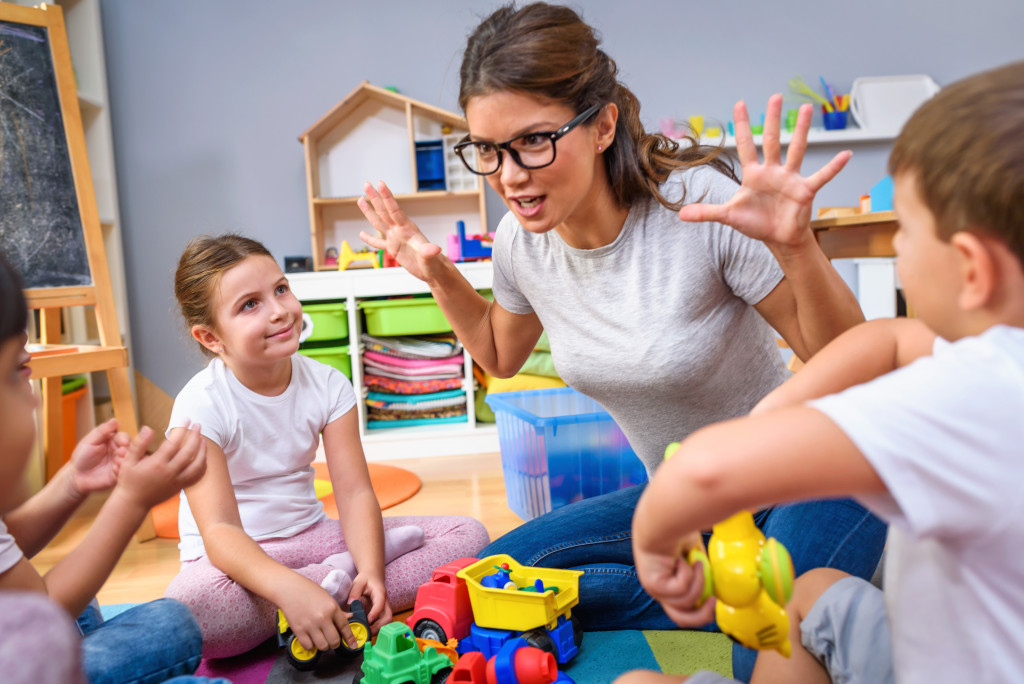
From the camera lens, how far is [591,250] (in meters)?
1.10

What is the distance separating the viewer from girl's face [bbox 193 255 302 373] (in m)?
1.26

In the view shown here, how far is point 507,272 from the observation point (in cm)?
124

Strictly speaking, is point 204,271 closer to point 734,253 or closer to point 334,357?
point 734,253

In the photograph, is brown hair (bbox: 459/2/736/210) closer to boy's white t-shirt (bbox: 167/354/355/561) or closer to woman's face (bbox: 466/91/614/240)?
woman's face (bbox: 466/91/614/240)

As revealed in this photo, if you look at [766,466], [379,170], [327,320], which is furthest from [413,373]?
[766,466]

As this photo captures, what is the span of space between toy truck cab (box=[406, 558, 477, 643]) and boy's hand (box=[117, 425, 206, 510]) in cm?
43

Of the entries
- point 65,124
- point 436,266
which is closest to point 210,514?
point 436,266

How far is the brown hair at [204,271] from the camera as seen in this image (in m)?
1.29

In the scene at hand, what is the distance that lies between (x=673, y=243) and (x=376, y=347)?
1640 mm

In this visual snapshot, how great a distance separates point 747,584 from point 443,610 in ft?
2.04

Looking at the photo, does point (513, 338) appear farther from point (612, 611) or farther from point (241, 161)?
point (241, 161)

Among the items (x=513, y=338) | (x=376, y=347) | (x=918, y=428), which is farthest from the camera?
(x=376, y=347)

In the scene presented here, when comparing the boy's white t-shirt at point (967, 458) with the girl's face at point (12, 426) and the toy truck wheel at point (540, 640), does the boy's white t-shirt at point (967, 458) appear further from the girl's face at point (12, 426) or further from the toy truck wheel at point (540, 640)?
the toy truck wheel at point (540, 640)

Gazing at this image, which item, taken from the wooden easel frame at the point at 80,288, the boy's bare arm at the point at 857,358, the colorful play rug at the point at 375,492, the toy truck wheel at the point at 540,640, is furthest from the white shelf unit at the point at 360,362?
the boy's bare arm at the point at 857,358
